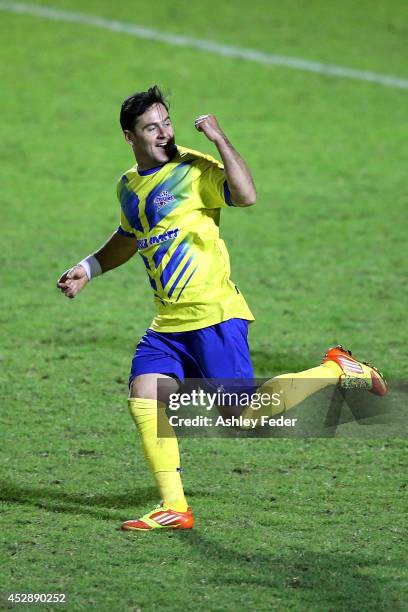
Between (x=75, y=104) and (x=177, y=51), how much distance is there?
87.3 inches

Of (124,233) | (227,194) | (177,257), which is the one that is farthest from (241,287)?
(227,194)

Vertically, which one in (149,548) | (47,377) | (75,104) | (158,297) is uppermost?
(75,104)

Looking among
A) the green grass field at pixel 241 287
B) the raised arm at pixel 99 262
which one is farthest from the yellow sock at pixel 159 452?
the raised arm at pixel 99 262

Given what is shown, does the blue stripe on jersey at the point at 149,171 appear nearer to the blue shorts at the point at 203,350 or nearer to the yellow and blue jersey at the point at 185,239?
the yellow and blue jersey at the point at 185,239

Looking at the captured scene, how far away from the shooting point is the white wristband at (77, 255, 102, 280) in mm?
6371

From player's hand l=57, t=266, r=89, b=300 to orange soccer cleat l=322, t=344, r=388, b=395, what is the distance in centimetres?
128

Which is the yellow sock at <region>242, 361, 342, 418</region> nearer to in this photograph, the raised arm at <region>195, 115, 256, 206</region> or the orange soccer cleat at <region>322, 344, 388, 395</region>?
the orange soccer cleat at <region>322, 344, 388, 395</region>

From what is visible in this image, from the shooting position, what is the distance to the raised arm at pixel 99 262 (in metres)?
6.25

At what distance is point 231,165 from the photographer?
222 inches

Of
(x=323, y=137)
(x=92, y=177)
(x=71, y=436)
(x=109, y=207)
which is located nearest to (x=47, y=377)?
(x=71, y=436)

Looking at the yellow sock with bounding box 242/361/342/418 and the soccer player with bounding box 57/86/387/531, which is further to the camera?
the yellow sock with bounding box 242/361/342/418

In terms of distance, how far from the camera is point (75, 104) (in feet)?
53.5

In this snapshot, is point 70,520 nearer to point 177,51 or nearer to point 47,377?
point 47,377

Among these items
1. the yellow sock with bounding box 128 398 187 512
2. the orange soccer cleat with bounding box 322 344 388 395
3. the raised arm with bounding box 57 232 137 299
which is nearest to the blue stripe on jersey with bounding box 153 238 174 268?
the raised arm with bounding box 57 232 137 299
